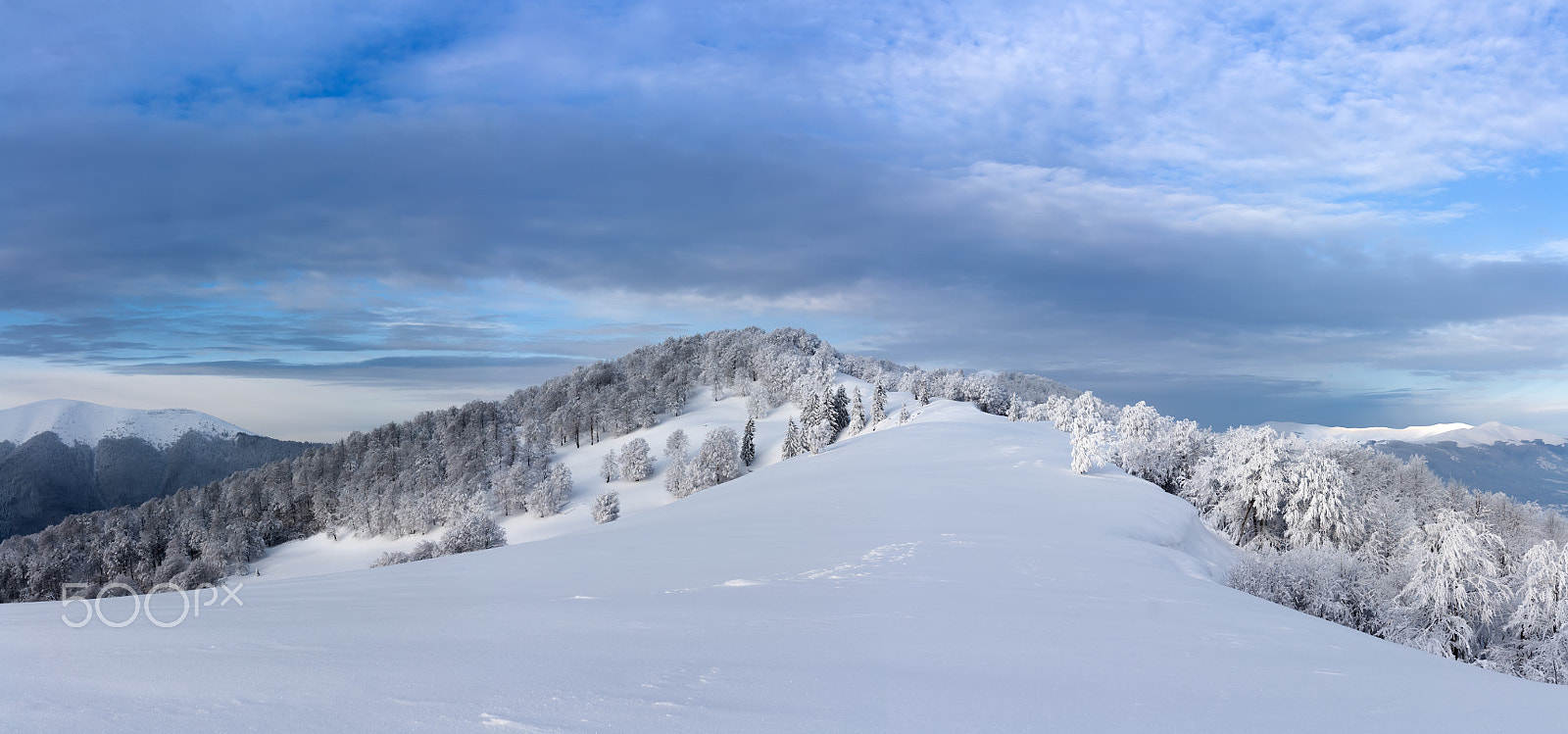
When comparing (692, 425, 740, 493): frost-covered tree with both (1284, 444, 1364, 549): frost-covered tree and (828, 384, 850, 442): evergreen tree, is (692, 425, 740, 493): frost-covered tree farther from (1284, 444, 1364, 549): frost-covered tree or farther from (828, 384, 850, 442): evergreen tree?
(1284, 444, 1364, 549): frost-covered tree

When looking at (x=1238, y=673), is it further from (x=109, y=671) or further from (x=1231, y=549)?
(x=1231, y=549)

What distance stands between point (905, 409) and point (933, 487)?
5981cm

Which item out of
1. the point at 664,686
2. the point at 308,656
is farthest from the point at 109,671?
the point at 664,686

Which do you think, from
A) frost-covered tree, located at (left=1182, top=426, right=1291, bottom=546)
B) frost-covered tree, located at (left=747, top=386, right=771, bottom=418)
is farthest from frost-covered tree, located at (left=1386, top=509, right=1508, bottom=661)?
frost-covered tree, located at (left=747, top=386, right=771, bottom=418)

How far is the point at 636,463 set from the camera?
96250 mm

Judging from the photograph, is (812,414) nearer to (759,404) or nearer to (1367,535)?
(759,404)

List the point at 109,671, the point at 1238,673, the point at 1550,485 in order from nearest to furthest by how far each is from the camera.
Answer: the point at 109,671, the point at 1238,673, the point at 1550,485

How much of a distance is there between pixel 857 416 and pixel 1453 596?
3033 inches

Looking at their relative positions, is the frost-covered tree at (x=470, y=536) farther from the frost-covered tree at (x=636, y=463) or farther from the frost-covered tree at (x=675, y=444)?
the frost-covered tree at (x=675, y=444)

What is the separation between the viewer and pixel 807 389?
119062 mm

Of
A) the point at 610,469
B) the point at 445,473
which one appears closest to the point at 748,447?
the point at 610,469

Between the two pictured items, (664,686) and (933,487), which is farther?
(933,487)

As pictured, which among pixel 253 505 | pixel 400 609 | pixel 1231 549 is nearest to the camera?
pixel 400 609

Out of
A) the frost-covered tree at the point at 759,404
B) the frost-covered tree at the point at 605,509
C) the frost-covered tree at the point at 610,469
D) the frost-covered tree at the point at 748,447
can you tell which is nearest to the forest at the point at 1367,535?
the frost-covered tree at the point at 748,447
